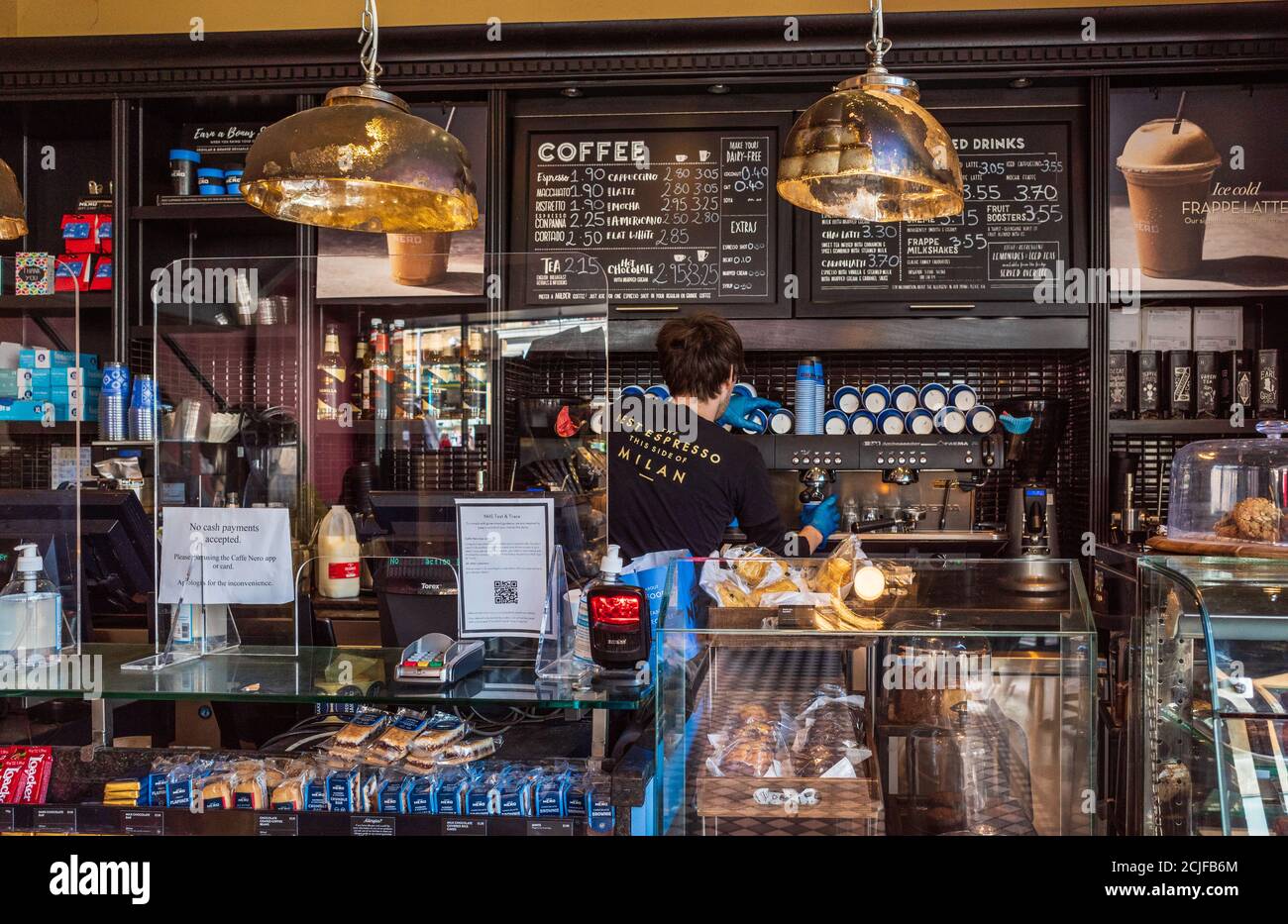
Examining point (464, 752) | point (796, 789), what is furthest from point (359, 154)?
point (796, 789)

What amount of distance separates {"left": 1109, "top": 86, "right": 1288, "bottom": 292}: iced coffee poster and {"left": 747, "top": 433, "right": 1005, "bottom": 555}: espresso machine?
864 mm

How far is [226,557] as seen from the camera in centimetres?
→ 192

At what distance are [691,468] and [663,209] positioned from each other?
159 cm

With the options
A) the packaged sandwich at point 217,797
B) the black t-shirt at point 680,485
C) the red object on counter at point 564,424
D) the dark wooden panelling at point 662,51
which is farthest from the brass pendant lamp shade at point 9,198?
the dark wooden panelling at point 662,51

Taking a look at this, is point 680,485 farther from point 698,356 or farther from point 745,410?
point 745,410

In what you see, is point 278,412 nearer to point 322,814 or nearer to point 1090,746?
point 322,814

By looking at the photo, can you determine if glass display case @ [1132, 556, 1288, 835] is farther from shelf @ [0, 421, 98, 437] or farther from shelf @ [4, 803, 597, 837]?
shelf @ [0, 421, 98, 437]

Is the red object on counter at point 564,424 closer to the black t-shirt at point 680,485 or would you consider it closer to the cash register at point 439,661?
the cash register at point 439,661

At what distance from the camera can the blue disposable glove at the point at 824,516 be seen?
3.73 meters

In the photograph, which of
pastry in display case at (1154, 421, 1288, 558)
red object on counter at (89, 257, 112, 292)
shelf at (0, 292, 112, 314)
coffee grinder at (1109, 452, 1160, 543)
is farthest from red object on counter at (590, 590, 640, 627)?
red object on counter at (89, 257, 112, 292)

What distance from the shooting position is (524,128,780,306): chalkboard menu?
385cm

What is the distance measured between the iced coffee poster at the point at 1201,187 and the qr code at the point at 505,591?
279cm
